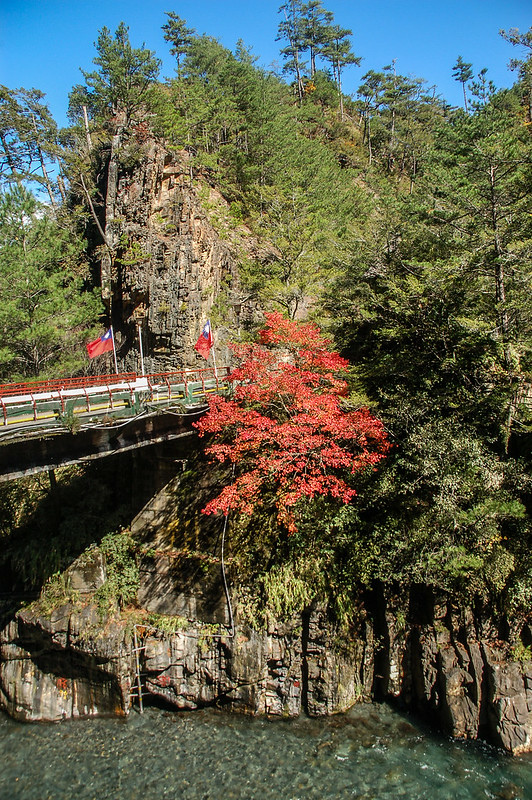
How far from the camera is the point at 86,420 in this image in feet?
42.6

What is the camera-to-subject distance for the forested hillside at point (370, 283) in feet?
39.1

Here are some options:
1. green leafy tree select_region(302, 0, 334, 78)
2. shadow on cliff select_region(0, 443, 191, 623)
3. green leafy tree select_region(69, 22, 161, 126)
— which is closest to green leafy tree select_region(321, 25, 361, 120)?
green leafy tree select_region(302, 0, 334, 78)

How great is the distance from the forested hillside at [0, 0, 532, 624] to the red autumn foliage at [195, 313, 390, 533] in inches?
28.4

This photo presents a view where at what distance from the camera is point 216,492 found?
16.0m

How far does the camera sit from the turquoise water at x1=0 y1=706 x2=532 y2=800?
9.80 metres

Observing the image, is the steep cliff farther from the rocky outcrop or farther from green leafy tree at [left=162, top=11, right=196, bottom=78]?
green leafy tree at [left=162, top=11, right=196, bottom=78]

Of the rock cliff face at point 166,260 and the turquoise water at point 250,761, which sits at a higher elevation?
the rock cliff face at point 166,260

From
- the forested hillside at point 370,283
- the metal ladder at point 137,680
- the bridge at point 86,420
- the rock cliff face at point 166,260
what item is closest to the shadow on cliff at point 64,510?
the bridge at point 86,420

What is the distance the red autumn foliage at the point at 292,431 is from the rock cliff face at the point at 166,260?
10.7 metres

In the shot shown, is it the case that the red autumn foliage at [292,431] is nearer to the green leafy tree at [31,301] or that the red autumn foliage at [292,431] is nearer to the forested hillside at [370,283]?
the forested hillside at [370,283]

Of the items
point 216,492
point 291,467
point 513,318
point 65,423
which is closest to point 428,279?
point 513,318

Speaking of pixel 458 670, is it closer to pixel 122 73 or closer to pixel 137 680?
pixel 137 680

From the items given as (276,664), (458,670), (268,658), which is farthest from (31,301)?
(458,670)

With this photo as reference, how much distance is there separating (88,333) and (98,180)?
18.6 m
